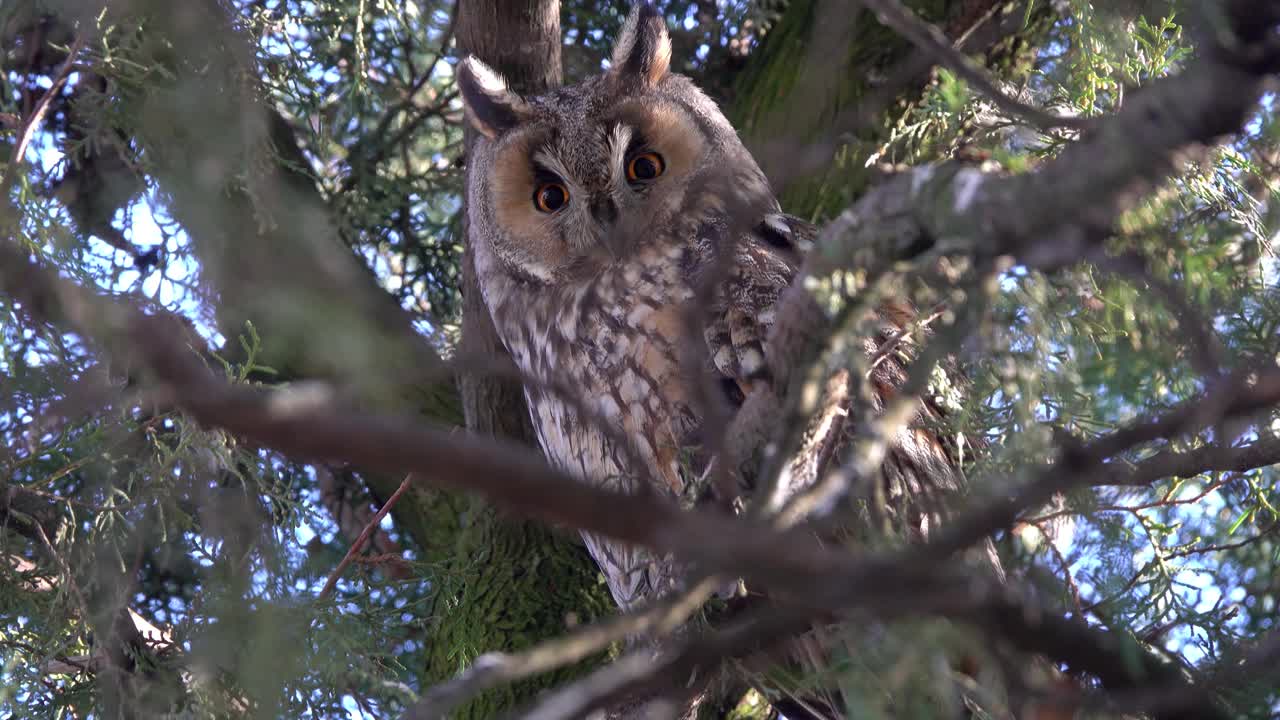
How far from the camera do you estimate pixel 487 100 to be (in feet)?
8.52

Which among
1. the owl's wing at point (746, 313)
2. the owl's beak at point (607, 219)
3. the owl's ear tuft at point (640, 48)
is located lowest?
the owl's wing at point (746, 313)

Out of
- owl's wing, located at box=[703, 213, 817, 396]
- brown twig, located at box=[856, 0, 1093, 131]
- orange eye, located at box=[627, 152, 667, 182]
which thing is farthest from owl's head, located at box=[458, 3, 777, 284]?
brown twig, located at box=[856, 0, 1093, 131]

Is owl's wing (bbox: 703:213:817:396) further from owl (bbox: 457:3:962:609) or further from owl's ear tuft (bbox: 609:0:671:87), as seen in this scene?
owl's ear tuft (bbox: 609:0:671:87)

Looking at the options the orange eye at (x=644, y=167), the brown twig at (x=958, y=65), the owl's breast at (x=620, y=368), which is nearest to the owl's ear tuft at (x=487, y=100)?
the orange eye at (x=644, y=167)

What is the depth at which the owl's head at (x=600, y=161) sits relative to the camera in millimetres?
2428

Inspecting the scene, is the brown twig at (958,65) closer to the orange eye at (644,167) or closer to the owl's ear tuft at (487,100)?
the orange eye at (644,167)

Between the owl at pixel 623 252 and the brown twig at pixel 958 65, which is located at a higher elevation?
the owl at pixel 623 252

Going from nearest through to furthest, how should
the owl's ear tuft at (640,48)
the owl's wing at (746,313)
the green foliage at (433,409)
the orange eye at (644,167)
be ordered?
the green foliage at (433,409) → the owl's wing at (746,313) → the orange eye at (644,167) → the owl's ear tuft at (640,48)

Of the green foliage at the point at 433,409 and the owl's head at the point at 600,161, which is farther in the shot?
the owl's head at the point at 600,161

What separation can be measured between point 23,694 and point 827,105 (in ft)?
7.87

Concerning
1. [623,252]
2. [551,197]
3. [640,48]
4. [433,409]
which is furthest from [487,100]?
[433,409]


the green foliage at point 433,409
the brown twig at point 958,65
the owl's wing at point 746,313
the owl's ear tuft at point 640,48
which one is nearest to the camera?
the brown twig at point 958,65

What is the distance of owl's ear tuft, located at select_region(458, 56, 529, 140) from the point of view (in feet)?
8.34

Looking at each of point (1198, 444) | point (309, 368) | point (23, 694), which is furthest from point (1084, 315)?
point (23, 694)
